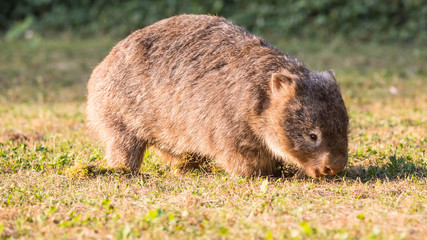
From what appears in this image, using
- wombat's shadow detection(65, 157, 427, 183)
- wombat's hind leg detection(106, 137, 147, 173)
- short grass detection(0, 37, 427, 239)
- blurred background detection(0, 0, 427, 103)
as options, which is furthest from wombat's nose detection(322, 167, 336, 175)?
blurred background detection(0, 0, 427, 103)

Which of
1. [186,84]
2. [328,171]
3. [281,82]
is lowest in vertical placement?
[328,171]

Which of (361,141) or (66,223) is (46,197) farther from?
(361,141)

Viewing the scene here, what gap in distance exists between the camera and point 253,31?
498 inches

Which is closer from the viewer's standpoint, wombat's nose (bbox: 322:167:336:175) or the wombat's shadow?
wombat's nose (bbox: 322:167:336:175)

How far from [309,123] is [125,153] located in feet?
5.74

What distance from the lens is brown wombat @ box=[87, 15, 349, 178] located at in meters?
4.49

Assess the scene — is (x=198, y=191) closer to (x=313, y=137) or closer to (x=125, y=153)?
(x=313, y=137)

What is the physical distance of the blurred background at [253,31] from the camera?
9.95m

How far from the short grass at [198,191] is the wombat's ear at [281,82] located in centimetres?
78

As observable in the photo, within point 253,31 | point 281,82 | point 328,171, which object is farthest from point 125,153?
point 253,31

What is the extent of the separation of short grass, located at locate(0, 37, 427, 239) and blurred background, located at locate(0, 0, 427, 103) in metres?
1.89

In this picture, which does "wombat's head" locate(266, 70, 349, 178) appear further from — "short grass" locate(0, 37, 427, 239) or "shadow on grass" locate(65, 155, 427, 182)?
"shadow on grass" locate(65, 155, 427, 182)

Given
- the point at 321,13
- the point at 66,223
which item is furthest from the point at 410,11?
the point at 66,223

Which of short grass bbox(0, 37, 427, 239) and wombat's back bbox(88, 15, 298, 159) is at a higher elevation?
wombat's back bbox(88, 15, 298, 159)
